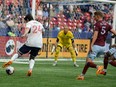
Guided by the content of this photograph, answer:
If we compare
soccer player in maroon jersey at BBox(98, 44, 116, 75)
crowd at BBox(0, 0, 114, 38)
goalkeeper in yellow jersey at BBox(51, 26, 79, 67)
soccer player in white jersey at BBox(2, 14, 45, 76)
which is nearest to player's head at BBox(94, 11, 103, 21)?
soccer player in maroon jersey at BBox(98, 44, 116, 75)

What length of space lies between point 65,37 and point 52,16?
9.38 metres

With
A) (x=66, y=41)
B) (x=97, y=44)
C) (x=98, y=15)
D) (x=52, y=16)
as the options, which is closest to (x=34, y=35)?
(x=97, y=44)

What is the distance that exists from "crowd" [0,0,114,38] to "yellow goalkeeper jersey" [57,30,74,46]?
5.03 metres

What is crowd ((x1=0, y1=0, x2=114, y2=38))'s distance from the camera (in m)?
30.4

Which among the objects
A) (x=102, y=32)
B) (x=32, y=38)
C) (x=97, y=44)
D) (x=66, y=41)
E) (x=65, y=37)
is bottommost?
(x=66, y=41)

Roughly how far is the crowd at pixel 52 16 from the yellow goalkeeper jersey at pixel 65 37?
5.03m

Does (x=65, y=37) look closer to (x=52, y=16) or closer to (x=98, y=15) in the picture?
(x=98, y=15)

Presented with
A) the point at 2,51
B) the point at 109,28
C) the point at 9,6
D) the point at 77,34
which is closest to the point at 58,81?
the point at 109,28

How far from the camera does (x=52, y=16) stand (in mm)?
34500

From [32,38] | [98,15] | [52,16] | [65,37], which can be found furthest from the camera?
[52,16]

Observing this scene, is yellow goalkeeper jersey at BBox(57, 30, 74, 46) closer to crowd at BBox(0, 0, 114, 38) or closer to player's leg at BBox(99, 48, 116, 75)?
crowd at BBox(0, 0, 114, 38)

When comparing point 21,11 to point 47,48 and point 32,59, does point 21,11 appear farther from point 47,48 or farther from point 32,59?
point 32,59

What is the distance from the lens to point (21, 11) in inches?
1236

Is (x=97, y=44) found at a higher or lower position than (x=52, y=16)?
higher
